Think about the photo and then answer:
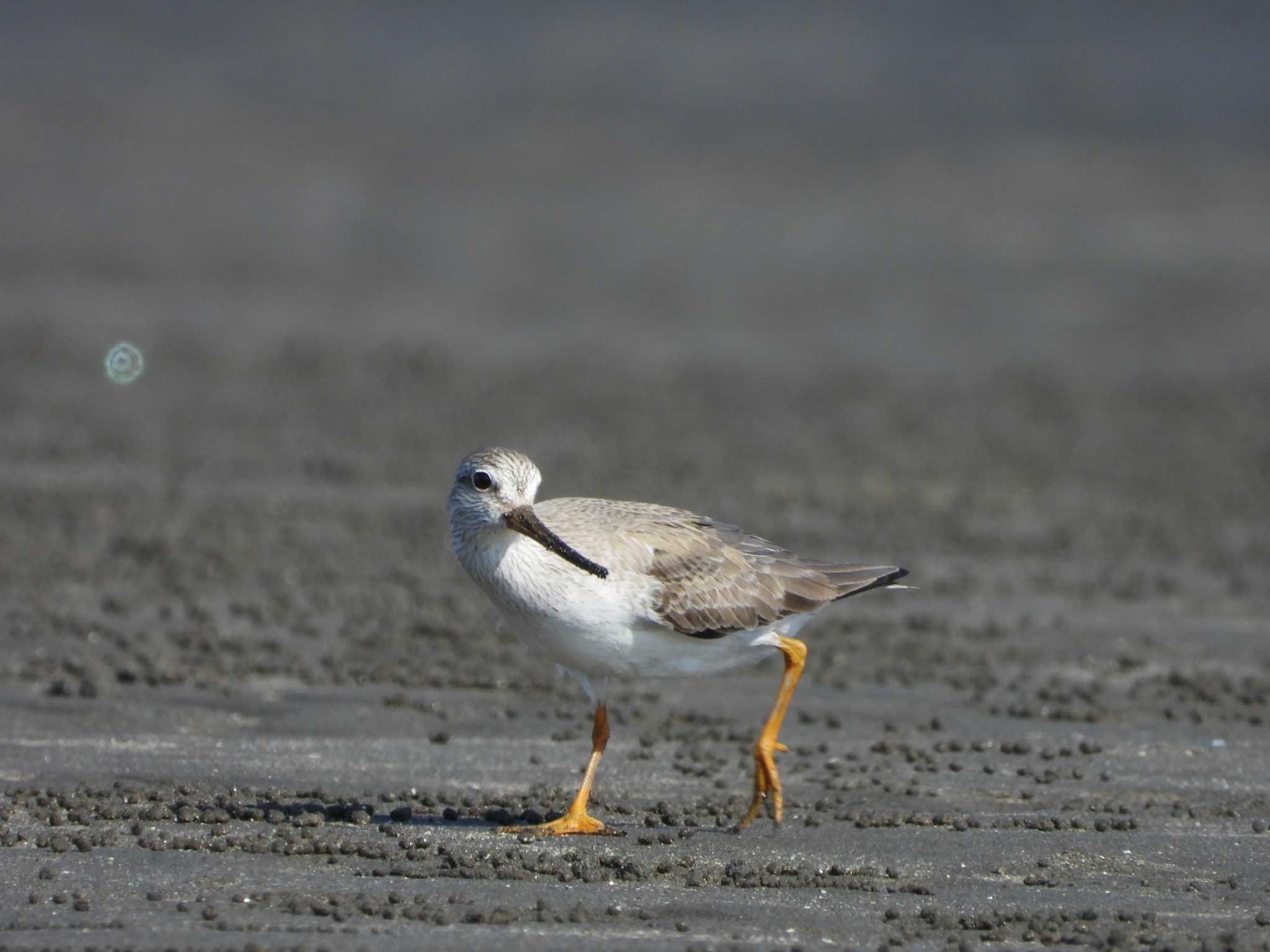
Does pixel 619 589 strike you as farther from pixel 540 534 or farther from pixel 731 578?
pixel 731 578

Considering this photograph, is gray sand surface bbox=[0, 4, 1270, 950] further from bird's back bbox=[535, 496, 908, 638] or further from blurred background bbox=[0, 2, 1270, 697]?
bird's back bbox=[535, 496, 908, 638]

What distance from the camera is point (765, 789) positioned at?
827cm

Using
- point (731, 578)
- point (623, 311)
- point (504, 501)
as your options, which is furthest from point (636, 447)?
point (504, 501)

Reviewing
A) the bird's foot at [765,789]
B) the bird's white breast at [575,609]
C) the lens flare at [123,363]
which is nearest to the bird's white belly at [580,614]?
the bird's white breast at [575,609]

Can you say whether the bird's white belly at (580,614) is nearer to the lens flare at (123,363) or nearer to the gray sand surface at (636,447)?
the gray sand surface at (636,447)

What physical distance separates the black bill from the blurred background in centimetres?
Answer: 298

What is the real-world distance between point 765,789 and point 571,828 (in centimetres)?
85

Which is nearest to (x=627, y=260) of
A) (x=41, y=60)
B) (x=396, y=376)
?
(x=396, y=376)

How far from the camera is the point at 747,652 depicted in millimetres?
8828

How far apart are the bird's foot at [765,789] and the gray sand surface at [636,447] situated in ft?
0.44

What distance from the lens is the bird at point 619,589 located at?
8.05 metres

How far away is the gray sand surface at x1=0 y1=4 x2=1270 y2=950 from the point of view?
7602mm

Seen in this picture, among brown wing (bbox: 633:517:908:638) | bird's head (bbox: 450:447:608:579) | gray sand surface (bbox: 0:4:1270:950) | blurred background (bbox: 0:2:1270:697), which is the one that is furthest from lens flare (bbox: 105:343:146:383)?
bird's head (bbox: 450:447:608:579)

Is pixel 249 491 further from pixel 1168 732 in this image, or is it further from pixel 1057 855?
pixel 1057 855
